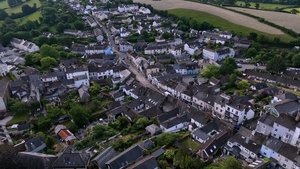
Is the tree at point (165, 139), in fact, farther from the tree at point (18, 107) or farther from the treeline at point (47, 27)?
the treeline at point (47, 27)

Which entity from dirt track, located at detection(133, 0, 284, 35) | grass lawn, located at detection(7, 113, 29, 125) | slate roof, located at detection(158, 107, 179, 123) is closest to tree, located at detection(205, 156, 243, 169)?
slate roof, located at detection(158, 107, 179, 123)

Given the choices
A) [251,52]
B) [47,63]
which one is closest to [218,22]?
[251,52]

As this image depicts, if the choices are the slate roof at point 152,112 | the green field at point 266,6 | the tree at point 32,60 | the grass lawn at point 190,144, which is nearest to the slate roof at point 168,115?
the slate roof at point 152,112

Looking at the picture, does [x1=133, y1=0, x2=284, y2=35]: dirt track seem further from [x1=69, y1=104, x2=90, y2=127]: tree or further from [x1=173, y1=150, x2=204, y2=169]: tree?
[x1=69, y1=104, x2=90, y2=127]: tree

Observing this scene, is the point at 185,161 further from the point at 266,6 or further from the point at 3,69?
the point at 266,6

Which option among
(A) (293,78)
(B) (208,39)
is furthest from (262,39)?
(A) (293,78)

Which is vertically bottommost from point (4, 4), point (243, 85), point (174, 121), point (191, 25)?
point (174, 121)
